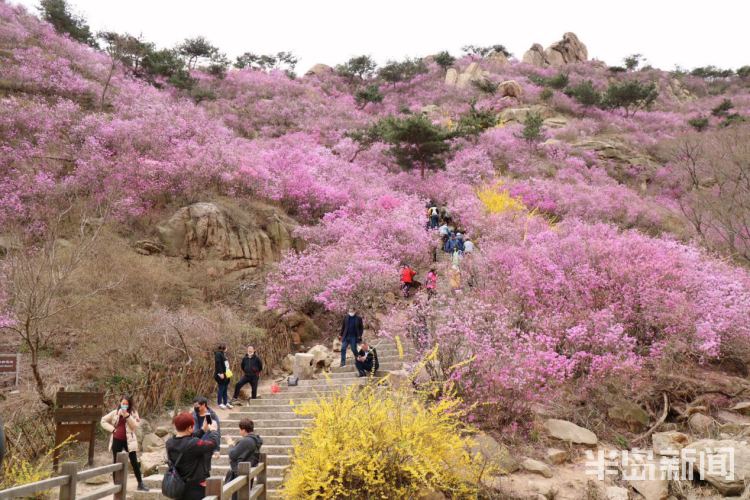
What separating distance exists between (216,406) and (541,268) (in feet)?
29.9

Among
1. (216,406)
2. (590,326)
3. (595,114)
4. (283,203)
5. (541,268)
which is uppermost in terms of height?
(595,114)

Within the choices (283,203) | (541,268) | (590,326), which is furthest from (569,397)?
(283,203)

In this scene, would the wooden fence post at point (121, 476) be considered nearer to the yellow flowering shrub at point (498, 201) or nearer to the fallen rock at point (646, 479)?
the fallen rock at point (646, 479)

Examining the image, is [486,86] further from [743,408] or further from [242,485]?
[242,485]

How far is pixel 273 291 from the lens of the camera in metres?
15.0

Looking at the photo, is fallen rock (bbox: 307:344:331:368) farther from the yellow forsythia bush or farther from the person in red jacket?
the yellow forsythia bush

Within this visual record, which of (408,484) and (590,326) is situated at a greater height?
(590,326)

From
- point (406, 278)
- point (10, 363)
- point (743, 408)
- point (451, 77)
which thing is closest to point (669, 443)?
point (743, 408)

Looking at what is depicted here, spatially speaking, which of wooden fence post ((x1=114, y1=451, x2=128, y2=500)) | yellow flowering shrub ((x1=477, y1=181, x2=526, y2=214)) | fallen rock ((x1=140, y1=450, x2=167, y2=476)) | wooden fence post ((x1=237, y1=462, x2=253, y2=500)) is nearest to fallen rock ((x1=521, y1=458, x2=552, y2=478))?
wooden fence post ((x1=237, y1=462, x2=253, y2=500))

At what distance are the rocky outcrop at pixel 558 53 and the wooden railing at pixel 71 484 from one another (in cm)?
5854

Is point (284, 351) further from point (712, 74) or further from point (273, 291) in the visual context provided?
point (712, 74)

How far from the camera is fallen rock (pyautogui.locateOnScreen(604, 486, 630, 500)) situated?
6223 millimetres

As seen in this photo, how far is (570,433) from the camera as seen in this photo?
24.9 feet

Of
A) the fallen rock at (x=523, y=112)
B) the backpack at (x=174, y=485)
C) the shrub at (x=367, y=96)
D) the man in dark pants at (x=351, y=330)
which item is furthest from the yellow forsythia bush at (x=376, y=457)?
the shrub at (x=367, y=96)
